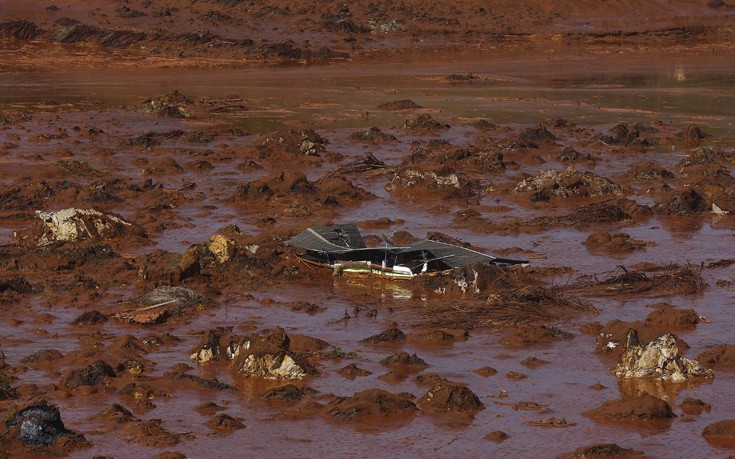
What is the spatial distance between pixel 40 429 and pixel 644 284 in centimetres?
731

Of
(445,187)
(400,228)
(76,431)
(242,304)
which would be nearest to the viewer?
(76,431)

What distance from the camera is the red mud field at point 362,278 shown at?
365 inches

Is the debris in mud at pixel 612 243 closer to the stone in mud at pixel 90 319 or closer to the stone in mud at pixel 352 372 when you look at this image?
the stone in mud at pixel 352 372

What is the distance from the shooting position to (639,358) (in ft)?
34.2

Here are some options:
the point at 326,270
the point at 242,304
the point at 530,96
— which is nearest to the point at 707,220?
the point at 326,270

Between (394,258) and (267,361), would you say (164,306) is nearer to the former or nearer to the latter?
(267,361)

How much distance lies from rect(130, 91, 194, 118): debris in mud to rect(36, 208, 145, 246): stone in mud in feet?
36.8

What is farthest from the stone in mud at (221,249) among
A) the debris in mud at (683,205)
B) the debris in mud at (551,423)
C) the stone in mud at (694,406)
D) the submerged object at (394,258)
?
the debris in mud at (683,205)

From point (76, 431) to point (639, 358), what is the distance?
4802 millimetres

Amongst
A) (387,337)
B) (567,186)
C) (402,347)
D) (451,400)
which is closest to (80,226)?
(387,337)

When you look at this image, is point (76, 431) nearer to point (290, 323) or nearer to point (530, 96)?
point (290, 323)

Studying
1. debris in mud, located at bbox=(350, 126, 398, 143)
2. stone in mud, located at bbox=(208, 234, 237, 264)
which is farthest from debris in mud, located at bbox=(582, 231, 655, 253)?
debris in mud, located at bbox=(350, 126, 398, 143)

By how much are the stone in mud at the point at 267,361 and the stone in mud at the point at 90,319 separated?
6.21ft

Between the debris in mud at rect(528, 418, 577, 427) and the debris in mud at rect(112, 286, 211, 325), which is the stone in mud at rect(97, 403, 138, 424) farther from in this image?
the debris in mud at rect(528, 418, 577, 427)
